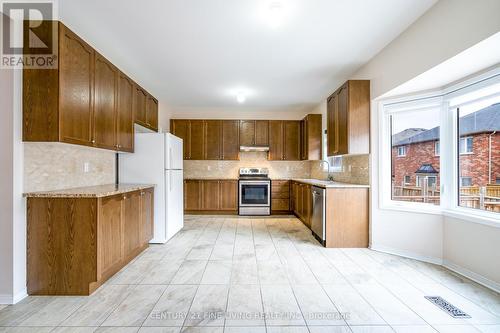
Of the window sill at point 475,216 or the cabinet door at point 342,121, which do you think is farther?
the cabinet door at point 342,121

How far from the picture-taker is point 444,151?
290 centimetres

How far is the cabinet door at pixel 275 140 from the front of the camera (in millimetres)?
6266

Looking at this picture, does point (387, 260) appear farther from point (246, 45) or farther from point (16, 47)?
point (16, 47)

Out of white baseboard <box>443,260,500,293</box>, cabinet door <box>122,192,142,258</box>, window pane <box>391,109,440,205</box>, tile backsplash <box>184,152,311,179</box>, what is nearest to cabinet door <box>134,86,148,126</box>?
cabinet door <box>122,192,142,258</box>

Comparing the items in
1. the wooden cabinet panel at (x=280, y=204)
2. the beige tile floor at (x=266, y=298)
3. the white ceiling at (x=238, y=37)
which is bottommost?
the beige tile floor at (x=266, y=298)

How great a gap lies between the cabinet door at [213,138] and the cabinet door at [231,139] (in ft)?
0.33

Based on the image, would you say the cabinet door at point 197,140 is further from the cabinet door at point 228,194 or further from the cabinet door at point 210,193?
the cabinet door at point 228,194

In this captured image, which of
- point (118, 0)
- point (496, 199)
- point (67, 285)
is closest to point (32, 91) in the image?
point (118, 0)

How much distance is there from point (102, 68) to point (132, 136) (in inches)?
40.7

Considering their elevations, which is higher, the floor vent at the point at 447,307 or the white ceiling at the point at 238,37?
the white ceiling at the point at 238,37

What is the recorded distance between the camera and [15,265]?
2086 millimetres

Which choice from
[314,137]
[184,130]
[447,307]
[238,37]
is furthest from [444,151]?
[184,130]

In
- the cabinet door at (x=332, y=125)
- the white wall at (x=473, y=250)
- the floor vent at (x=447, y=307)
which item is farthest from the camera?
the cabinet door at (x=332, y=125)

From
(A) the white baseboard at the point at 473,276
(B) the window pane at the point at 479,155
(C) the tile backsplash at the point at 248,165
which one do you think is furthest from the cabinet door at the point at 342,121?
(C) the tile backsplash at the point at 248,165
